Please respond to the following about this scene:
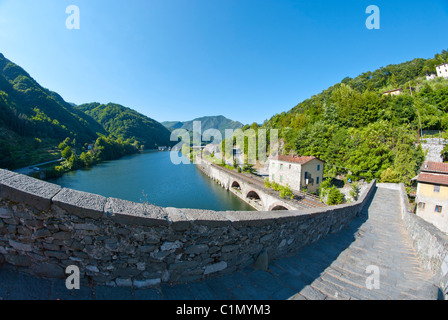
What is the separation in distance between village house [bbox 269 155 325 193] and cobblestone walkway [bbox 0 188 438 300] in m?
16.0

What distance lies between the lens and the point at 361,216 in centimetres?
768

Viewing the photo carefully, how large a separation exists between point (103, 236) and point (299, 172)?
2088 centimetres

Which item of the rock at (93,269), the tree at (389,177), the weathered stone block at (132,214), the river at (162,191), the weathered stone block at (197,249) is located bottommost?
the river at (162,191)

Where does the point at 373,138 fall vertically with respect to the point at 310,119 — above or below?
below

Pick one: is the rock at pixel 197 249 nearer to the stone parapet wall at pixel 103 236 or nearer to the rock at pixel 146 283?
the stone parapet wall at pixel 103 236

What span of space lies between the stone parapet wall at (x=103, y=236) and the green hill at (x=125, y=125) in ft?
358

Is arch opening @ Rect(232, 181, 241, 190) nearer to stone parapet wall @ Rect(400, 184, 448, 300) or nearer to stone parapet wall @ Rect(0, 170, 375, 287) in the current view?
stone parapet wall @ Rect(400, 184, 448, 300)

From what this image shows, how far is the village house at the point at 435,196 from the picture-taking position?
12.8 m

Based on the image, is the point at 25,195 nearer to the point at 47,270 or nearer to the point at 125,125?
the point at 47,270

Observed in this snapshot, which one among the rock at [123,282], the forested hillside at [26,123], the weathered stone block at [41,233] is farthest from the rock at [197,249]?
the forested hillside at [26,123]

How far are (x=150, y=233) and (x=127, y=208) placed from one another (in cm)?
40

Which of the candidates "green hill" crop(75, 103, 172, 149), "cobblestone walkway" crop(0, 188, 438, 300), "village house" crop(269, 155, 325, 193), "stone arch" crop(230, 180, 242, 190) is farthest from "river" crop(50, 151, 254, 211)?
"green hill" crop(75, 103, 172, 149)
